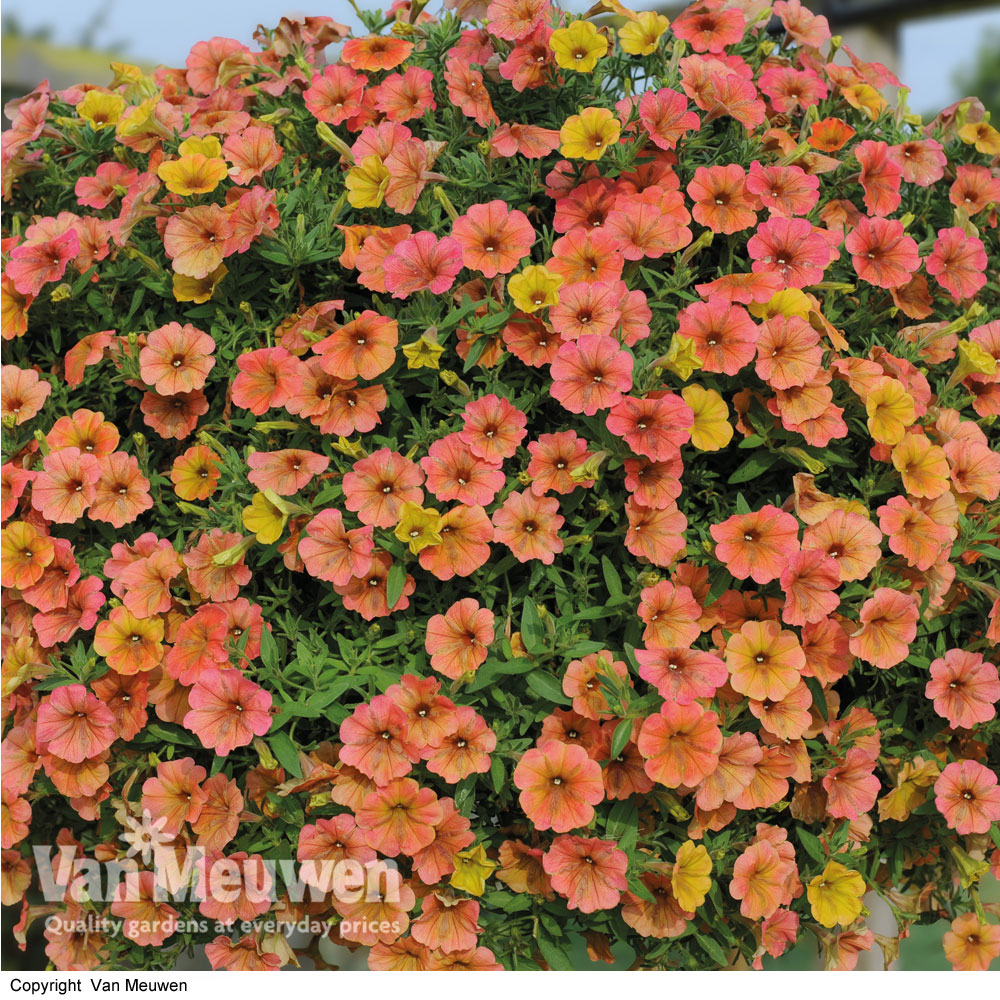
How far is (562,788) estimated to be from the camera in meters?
1.67

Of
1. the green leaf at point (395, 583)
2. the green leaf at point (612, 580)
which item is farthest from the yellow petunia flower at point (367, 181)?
the green leaf at point (612, 580)

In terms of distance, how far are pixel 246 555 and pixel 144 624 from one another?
214 millimetres

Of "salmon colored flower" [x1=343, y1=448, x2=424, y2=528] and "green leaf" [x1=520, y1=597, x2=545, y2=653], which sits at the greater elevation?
"salmon colored flower" [x1=343, y1=448, x2=424, y2=528]

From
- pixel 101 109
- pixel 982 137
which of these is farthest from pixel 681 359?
pixel 101 109

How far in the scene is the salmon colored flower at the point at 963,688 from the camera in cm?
179

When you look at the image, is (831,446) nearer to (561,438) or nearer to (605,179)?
(561,438)

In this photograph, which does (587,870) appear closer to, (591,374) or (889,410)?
(591,374)

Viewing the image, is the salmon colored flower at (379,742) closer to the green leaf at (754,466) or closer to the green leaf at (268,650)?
the green leaf at (268,650)

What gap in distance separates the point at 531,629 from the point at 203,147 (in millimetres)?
1110

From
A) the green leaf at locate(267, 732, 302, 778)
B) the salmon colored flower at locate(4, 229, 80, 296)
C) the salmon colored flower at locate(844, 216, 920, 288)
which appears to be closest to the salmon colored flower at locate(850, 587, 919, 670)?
the salmon colored flower at locate(844, 216, 920, 288)

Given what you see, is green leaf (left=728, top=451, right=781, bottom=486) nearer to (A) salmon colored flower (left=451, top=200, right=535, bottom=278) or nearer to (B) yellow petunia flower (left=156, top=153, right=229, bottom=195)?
(A) salmon colored flower (left=451, top=200, right=535, bottom=278)

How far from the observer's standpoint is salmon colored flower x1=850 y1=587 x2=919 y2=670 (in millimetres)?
1706

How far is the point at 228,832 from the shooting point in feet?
5.76

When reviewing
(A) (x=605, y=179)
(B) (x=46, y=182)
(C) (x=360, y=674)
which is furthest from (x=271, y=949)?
(B) (x=46, y=182)
